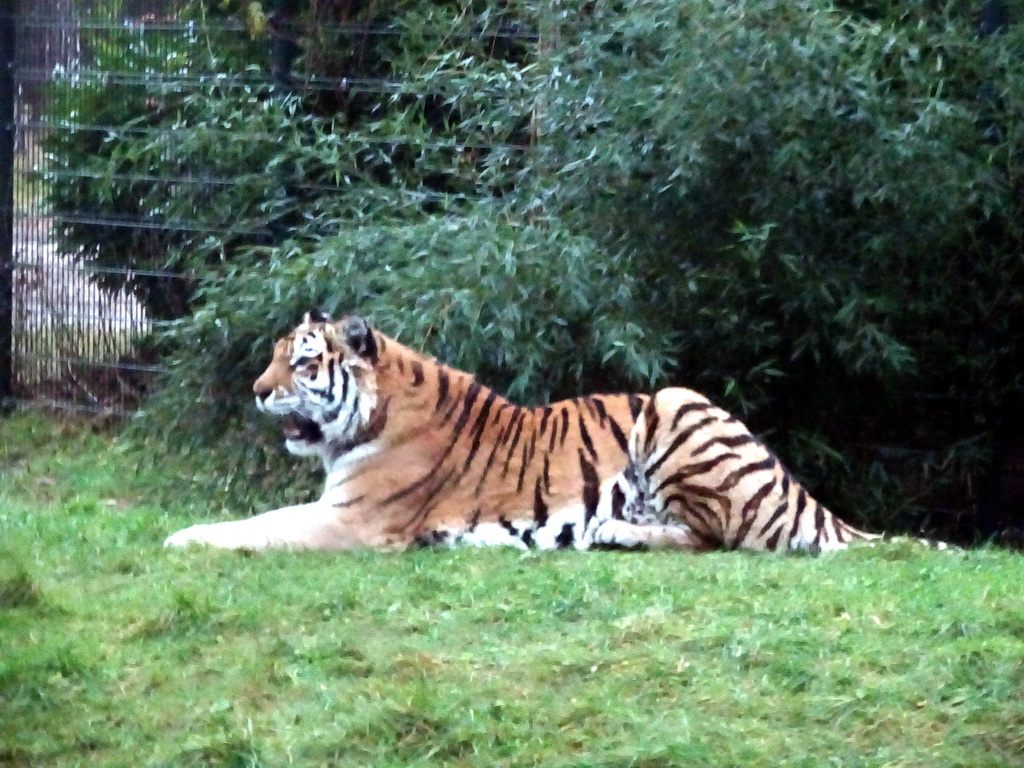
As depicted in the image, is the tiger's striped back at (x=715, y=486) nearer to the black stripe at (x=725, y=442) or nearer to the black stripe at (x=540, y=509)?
the black stripe at (x=725, y=442)

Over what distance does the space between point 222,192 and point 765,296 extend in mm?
3478

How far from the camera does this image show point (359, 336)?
631 centimetres

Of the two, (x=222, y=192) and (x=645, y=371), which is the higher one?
(x=222, y=192)

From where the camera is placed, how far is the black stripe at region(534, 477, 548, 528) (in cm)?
627

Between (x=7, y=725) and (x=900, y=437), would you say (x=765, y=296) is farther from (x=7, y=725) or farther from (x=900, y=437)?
(x=7, y=725)

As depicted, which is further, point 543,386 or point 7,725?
point 543,386

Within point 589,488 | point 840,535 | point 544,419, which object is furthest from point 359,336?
point 840,535

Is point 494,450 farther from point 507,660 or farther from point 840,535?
point 507,660

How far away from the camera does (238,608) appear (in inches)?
193

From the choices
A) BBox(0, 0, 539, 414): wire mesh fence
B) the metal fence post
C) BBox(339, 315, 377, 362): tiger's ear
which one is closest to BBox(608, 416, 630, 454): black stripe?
BBox(339, 315, 377, 362): tiger's ear

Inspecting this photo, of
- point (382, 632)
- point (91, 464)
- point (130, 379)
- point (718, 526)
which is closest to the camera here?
point (382, 632)

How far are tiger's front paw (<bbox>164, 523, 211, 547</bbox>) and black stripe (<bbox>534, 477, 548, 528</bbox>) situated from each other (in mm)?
1296

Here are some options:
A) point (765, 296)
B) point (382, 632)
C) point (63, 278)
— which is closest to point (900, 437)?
point (765, 296)

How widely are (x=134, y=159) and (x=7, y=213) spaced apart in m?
1.19
